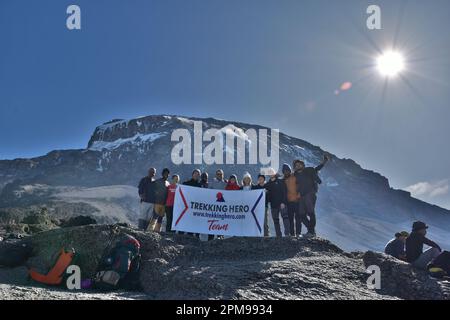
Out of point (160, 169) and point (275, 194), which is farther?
point (160, 169)

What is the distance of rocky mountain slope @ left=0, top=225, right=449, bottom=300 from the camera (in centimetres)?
777

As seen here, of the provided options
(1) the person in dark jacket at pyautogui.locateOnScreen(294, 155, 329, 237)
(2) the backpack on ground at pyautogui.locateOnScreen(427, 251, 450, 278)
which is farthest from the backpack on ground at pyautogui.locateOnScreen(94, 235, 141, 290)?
(2) the backpack on ground at pyautogui.locateOnScreen(427, 251, 450, 278)

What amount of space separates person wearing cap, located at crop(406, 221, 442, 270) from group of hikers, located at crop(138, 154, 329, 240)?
7.70ft

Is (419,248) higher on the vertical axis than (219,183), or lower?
lower

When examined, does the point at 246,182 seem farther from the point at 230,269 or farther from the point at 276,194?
the point at 230,269

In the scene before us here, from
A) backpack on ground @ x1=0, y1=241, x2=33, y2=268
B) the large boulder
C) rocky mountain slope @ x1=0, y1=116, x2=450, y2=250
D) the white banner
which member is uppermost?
rocky mountain slope @ x1=0, y1=116, x2=450, y2=250

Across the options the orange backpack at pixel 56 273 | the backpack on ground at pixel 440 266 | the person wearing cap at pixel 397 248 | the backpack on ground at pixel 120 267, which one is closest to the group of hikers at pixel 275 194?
the person wearing cap at pixel 397 248

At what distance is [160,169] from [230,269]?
465 feet

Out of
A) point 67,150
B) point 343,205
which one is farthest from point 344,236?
point 67,150

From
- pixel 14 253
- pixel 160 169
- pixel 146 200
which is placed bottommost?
pixel 14 253

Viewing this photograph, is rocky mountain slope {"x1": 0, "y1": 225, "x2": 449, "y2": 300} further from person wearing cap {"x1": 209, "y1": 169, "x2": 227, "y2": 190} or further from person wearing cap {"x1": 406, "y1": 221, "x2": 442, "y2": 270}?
person wearing cap {"x1": 209, "y1": 169, "x2": 227, "y2": 190}

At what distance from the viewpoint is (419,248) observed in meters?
10.2

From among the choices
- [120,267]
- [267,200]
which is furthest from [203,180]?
[120,267]

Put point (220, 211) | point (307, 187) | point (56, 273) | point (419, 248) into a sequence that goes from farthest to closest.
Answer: point (220, 211), point (307, 187), point (419, 248), point (56, 273)
